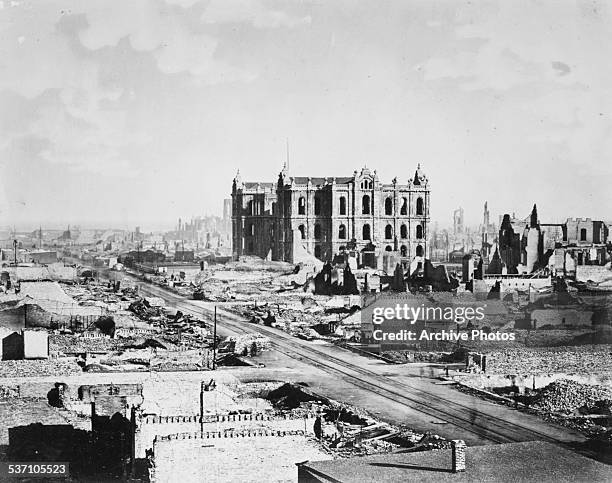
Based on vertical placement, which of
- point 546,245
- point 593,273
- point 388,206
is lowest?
point 593,273

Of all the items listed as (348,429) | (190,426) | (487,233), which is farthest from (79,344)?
(487,233)

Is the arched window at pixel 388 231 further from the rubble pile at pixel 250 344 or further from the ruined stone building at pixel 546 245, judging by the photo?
the rubble pile at pixel 250 344

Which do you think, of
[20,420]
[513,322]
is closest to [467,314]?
[513,322]

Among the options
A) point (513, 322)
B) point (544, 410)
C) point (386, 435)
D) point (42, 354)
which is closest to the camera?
A: point (386, 435)

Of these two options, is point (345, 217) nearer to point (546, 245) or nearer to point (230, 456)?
point (546, 245)

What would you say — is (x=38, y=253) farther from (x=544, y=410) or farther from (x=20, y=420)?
(x=544, y=410)
